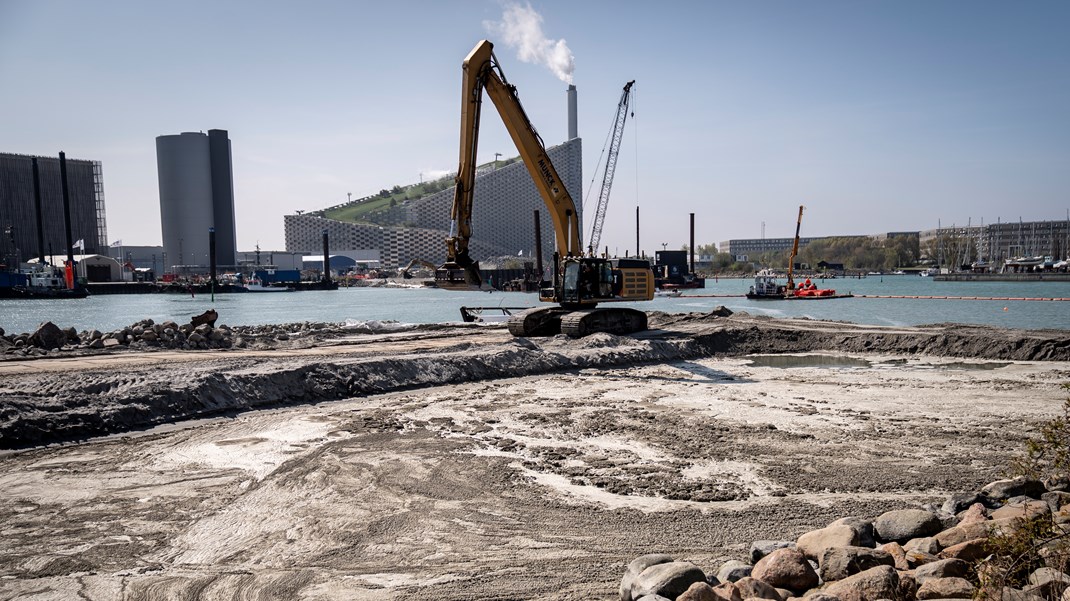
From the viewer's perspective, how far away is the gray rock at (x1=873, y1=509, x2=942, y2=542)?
19.1ft

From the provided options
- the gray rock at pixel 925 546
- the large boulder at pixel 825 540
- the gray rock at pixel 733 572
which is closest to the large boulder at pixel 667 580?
the gray rock at pixel 733 572

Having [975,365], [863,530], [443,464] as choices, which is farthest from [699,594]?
[975,365]

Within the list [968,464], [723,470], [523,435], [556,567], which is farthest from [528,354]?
[556,567]

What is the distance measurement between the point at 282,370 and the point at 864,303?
49814 mm

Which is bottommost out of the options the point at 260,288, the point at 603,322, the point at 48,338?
the point at 603,322

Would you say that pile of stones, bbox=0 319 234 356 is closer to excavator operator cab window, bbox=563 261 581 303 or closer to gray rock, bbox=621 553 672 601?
excavator operator cab window, bbox=563 261 581 303

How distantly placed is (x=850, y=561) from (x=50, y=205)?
453ft

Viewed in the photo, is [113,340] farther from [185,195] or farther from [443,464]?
[185,195]

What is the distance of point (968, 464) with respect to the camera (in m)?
8.79

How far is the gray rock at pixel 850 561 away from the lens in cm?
500

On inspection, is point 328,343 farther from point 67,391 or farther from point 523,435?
point 523,435

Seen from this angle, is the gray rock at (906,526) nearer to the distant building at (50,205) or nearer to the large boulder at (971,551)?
the large boulder at (971,551)

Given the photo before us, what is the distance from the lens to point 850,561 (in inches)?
198

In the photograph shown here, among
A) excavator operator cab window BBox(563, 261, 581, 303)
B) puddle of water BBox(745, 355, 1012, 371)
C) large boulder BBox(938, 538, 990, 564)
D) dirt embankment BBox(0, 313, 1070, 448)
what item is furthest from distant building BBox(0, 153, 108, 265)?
large boulder BBox(938, 538, 990, 564)
